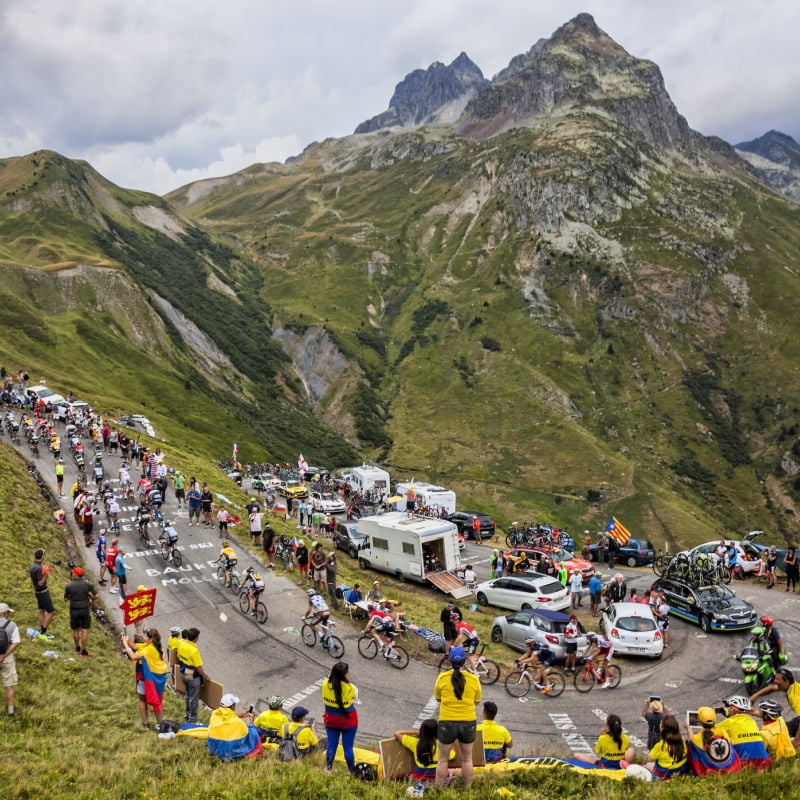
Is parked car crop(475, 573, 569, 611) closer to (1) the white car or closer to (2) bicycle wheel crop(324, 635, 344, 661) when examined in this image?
(2) bicycle wheel crop(324, 635, 344, 661)

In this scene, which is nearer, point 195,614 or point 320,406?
point 195,614

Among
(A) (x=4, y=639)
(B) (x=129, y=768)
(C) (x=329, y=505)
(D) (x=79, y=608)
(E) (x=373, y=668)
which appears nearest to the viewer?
(B) (x=129, y=768)

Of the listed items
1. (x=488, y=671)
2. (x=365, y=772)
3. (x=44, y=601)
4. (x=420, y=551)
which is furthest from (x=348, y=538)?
(x=365, y=772)

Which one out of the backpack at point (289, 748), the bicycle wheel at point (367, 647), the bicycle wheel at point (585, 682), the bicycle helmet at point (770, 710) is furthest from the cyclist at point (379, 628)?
the bicycle helmet at point (770, 710)

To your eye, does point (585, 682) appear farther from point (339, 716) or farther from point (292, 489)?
point (292, 489)

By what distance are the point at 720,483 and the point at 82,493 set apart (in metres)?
102

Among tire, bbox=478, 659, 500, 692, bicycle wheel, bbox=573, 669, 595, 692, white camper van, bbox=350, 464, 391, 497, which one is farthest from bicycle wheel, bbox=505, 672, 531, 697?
white camper van, bbox=350, 464, 391, 497

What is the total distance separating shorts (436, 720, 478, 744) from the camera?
9.12m

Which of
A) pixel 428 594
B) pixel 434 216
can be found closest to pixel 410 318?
pixel 434 216

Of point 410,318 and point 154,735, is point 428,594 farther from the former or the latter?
point 410,318

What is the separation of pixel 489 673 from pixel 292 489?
36544mm

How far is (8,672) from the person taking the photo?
11.3 m

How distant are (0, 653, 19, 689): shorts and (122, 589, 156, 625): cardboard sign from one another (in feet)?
7.67

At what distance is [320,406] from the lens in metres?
121
